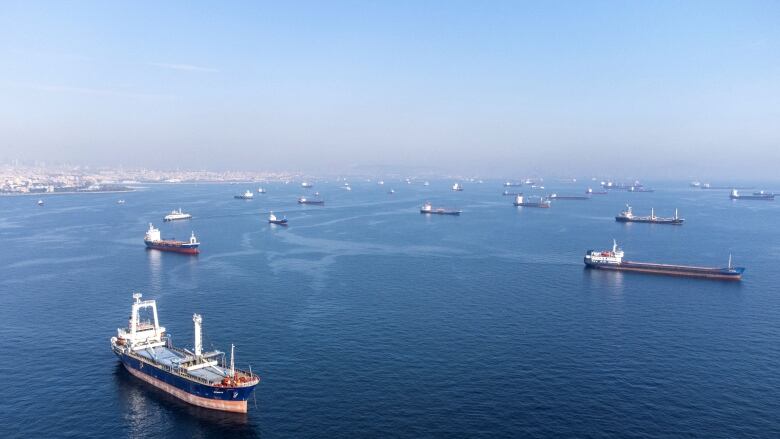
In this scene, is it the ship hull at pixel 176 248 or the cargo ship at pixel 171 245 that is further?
the cargo ship at pixel 171 245

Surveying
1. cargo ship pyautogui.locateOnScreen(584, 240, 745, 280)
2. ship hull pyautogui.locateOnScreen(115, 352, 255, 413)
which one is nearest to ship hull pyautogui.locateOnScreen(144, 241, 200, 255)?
ship hull pyautogui.locateOnScreen(115, 352, 255, 413)

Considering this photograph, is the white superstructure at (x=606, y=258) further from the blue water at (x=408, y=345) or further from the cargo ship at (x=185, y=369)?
the cargo ship at (x=185, y=369)

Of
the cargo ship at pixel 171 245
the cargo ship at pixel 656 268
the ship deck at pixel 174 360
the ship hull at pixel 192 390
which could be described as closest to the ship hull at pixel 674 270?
the cargo ship at pixel 656 268

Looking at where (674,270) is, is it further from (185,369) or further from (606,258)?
(185,369)

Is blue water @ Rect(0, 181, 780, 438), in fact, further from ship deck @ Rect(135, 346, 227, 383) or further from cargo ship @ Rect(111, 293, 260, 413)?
ship deck @ Rect(135, 346, 227, 383)

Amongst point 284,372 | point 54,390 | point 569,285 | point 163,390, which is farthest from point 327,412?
point 569,285

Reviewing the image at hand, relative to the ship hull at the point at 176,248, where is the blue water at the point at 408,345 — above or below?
below
